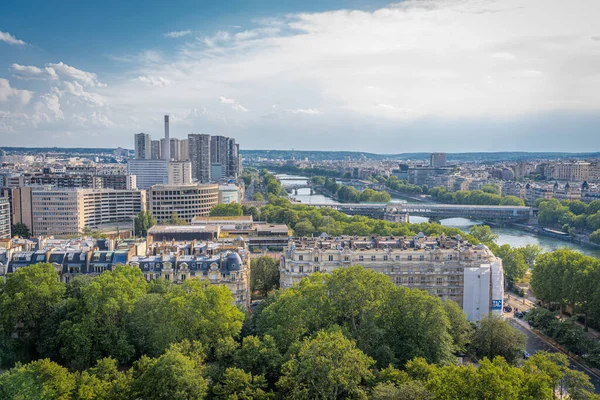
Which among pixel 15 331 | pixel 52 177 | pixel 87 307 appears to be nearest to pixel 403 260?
pixel 87 307

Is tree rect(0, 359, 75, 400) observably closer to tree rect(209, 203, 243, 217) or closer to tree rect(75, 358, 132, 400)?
tree rect(75, 358, 132, 400)

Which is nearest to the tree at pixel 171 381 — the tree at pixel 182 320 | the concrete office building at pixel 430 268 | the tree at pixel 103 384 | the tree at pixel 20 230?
the tree at pixel 103 384

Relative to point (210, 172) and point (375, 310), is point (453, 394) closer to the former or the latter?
point (375, 310)

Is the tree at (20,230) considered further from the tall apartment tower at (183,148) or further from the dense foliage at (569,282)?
the tall apartment tower at (183,148)

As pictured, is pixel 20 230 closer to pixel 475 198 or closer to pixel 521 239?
pixel 521 239

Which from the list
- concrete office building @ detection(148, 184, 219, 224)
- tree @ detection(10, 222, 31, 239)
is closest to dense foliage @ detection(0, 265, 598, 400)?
tree @ detection(10, 222, 31, 239)

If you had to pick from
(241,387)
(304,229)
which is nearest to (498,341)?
(241,387)
